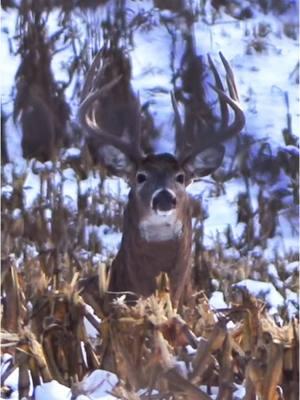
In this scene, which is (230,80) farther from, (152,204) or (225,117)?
(152,204)

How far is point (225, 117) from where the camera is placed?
27.8ft

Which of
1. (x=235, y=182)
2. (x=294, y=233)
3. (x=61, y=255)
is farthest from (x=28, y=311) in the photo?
(x=235, y=182)

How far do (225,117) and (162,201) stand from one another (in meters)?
0.76

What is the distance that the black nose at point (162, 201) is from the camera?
26.0 feet

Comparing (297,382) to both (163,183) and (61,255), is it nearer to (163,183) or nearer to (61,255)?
(163,183)

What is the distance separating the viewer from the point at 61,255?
8.80 metres

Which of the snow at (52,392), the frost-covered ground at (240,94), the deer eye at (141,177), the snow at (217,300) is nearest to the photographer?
the snow at (52,392)

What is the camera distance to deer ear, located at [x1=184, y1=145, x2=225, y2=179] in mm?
8359

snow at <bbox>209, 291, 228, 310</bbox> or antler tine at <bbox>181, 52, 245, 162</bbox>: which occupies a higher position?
antler tine at <bbox>181, 52, 245, 162</bbox>

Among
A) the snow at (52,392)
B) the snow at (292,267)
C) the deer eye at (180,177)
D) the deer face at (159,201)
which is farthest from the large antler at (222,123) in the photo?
the snow at (52,392)

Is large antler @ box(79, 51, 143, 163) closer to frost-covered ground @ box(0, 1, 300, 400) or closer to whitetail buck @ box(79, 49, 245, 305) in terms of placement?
whitetail buck @ box(79, 49, 245, 305)

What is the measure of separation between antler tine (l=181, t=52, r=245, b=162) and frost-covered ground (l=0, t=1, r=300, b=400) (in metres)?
0.74

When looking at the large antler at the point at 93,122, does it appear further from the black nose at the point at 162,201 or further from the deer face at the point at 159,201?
the black nose at the point at 162,201

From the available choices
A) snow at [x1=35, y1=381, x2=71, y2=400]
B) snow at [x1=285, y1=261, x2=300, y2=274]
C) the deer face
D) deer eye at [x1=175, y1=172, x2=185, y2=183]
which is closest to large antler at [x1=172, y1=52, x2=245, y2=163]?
deer eye at [x1=175, y1=172, x2=185, y2=183]
